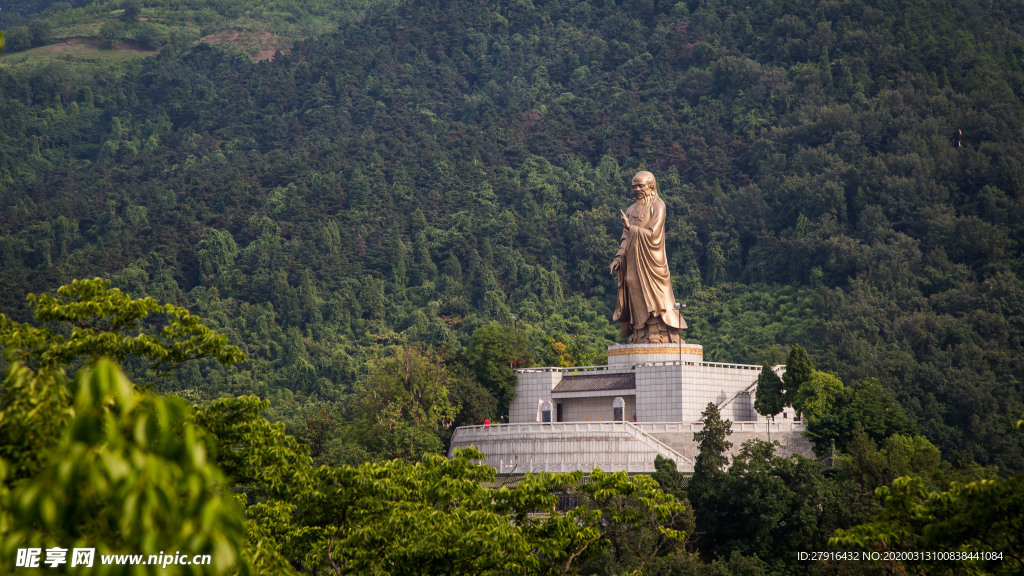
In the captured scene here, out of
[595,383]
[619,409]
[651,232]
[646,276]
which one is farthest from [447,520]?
[651,232]

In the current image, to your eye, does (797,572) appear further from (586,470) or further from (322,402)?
(322,402)

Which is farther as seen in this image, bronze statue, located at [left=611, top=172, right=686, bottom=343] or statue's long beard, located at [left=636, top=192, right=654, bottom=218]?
statue's long beard, located at [left=636, top=192, right=654, bottom=218]

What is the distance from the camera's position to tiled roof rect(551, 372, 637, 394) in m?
43.7

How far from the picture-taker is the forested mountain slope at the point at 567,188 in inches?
2552

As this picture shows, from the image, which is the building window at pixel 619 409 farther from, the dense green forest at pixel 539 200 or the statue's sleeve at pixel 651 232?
the statue's sleeve at pixel 651 232

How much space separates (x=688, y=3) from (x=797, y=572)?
8787cm

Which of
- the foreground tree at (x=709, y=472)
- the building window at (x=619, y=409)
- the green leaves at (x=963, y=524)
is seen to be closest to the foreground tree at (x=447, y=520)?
the green leaves at (x=963, y=524)

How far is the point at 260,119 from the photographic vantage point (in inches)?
4427

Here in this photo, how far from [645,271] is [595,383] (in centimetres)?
482

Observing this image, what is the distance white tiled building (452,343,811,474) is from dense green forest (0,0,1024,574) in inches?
77.6

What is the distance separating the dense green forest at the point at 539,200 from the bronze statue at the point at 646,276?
5.58 m

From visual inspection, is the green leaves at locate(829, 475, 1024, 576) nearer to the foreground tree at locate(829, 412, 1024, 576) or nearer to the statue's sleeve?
the foreground tree at locate(829, 412, 1024, 576)

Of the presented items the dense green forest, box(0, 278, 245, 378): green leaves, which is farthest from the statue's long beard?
box(0, 278, 245, 378): green leaves

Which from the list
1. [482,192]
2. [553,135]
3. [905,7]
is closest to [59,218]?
[482,192]
